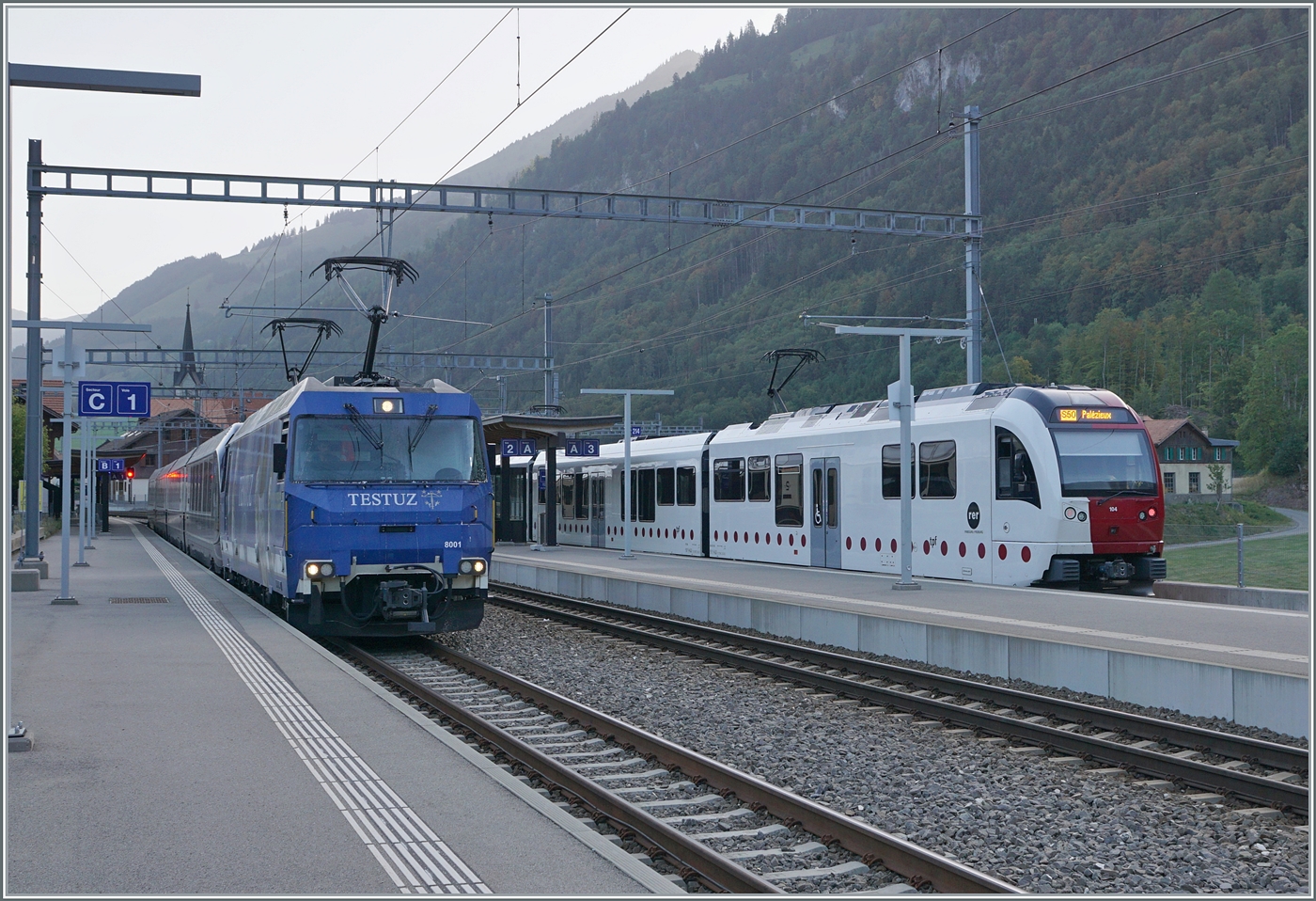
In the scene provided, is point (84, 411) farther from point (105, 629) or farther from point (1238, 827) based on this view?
point (1238, 827)

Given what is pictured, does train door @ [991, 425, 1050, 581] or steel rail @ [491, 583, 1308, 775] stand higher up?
train door @ [991, 425, 1050, 581]

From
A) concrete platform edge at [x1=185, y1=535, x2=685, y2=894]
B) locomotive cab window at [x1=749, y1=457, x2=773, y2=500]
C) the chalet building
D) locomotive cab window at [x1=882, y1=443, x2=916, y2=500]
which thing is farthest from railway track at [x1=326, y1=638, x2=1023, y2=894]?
the chalet building

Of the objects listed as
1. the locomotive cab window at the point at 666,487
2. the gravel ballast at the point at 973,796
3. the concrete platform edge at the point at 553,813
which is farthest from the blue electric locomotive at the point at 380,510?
the locomotive cab window at the point at 666,487

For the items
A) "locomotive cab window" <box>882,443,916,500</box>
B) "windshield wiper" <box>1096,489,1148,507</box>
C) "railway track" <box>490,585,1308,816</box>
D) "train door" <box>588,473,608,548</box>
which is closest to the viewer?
"railway track" <box>490,585,1308,816</box>

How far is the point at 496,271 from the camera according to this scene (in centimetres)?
8850

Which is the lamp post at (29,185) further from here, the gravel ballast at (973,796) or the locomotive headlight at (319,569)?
the gravel ballast at (973,796)

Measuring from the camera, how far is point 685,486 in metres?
29.3

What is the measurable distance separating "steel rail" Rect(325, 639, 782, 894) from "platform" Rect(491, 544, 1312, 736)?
433cm

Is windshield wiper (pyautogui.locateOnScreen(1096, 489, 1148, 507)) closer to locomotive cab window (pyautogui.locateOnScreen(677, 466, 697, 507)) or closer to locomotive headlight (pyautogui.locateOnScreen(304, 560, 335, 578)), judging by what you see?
locomotive headlight (pyautogui.locateOnScreen(304, 560, 335, 578))

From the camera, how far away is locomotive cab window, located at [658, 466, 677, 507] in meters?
29.9

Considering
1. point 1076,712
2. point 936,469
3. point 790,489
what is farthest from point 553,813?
point 790,489

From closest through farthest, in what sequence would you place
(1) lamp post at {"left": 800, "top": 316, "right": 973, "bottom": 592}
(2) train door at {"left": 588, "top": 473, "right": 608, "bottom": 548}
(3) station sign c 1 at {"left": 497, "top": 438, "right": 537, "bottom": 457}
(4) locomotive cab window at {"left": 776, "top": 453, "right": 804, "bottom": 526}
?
(1) lamp post at {"left": 800, "top": 316, "right": 973, "bottom": 592} → (4) locomotive cab window at {"left": 776, "top": 453, "right": 804, "bottom": 526} → (3) station sign c 1 at {"left": 497, "top": 438, "right": 537, "bottom": 457} → (2) train door at {"left": 588, "top": 473, "right": 608, "bottom": 548}

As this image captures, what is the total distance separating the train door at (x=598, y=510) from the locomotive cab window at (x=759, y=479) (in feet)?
28.7

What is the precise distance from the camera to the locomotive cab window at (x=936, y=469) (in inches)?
767
